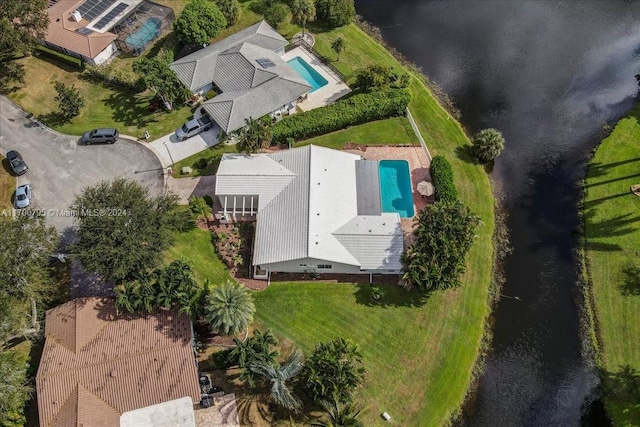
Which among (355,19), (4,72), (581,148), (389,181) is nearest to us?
(389,181)

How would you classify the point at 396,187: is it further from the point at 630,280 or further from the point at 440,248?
the point at 630,280

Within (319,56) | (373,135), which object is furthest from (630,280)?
(319,56)

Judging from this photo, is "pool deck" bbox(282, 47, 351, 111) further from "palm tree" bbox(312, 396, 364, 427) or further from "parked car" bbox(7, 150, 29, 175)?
"palm tree" bbox(312, 396, 364, 427)

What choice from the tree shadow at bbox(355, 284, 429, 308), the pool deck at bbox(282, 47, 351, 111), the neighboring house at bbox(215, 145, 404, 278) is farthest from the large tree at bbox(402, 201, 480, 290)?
the pool deck at bbox(282, 47, 351, 111)

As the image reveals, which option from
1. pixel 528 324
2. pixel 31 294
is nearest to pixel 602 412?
pixel 528 324

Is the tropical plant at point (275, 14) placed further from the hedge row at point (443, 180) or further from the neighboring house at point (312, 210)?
the hedge row at point (443, 180)

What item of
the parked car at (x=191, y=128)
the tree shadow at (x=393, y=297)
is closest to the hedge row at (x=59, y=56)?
the parked car at (x=191, y=128)

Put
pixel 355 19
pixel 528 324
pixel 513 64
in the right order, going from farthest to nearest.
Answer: pixel 355 19, pixel 513 64, pixel 528 324

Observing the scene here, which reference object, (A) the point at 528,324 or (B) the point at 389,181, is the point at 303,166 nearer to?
(B) the point at 389,181
